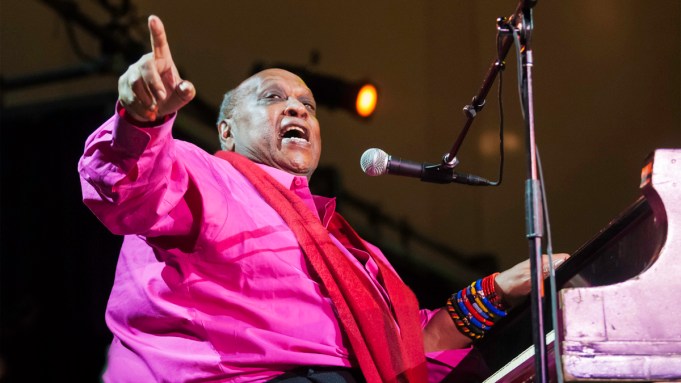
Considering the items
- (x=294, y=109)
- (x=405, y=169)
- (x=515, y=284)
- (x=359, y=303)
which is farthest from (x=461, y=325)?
(x=294, y=109)

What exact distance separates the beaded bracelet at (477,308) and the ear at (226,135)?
2.83 ft

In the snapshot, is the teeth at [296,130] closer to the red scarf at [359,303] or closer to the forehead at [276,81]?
the forehead at [276,81]

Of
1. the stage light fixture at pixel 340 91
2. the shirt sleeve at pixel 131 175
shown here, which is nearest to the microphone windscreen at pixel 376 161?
the shirt sleeve at pixel 131 175

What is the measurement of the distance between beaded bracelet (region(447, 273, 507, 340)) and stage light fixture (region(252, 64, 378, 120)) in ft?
4.25

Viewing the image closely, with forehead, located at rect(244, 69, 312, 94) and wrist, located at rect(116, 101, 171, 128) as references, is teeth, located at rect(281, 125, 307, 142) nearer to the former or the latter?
forehead, located at rect(244, 69, 312, 94)

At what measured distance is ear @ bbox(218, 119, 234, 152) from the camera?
96.6 inches

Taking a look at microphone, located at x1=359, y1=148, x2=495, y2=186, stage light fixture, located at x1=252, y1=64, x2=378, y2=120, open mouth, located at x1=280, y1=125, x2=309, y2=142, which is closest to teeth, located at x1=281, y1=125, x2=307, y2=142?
open mouth, located at x1=280, y1=125, x2=309, y2=142

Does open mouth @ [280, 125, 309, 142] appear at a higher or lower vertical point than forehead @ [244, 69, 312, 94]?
lower

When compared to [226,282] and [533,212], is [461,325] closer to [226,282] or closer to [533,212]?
[226,282]

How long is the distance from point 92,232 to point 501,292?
153 centimetres

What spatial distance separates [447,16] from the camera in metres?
3.66

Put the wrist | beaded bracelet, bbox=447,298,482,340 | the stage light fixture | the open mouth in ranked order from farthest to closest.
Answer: the stage light fixture < the open mouth < beaded bracelet, bbox=447,298,482,340 < the wrist

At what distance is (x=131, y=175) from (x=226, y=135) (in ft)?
3.41

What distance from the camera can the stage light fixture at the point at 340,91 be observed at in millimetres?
3234
